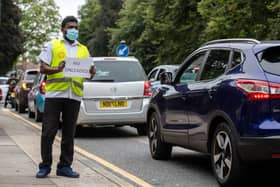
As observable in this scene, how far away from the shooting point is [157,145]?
9977 millimetres

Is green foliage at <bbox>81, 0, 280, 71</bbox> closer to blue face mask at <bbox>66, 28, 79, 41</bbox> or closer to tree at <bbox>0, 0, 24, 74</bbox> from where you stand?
tree at <bbox>0, 0, 24, 74</bbox>

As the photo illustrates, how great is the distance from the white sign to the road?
1449 millimetres

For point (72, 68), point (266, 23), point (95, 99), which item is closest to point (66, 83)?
point (72, 68)

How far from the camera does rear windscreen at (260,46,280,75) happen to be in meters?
7.03

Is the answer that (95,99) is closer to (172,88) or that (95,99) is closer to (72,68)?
(172,88)

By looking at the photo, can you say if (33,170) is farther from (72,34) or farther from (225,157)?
(225,157)

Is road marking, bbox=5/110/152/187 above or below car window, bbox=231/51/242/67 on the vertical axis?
below

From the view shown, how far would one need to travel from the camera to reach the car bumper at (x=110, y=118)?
13.2m

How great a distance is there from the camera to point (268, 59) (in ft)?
23.7

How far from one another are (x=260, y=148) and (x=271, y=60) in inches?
40.5

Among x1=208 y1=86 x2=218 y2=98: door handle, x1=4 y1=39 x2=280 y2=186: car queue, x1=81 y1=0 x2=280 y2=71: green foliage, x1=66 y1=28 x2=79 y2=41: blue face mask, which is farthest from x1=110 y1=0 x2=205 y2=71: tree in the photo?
x1=66 y1=28 x2=79 y2=41: blue face mask

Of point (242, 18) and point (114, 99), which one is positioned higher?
point (242, 18)

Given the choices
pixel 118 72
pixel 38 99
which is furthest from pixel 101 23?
pixel 118 72

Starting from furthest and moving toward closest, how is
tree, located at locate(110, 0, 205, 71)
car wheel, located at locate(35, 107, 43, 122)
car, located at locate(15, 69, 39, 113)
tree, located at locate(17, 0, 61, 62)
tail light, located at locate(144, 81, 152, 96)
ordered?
tree, located at locate(17, 0, 61, 62)
tree, located at locate(110, 0, 205, 71)
car, located at locate(15, 69, 39, 113)
car wheel, located at locate(35, 107, 43, 122)
tail light, located at locate(144, 81, 152, 96)
